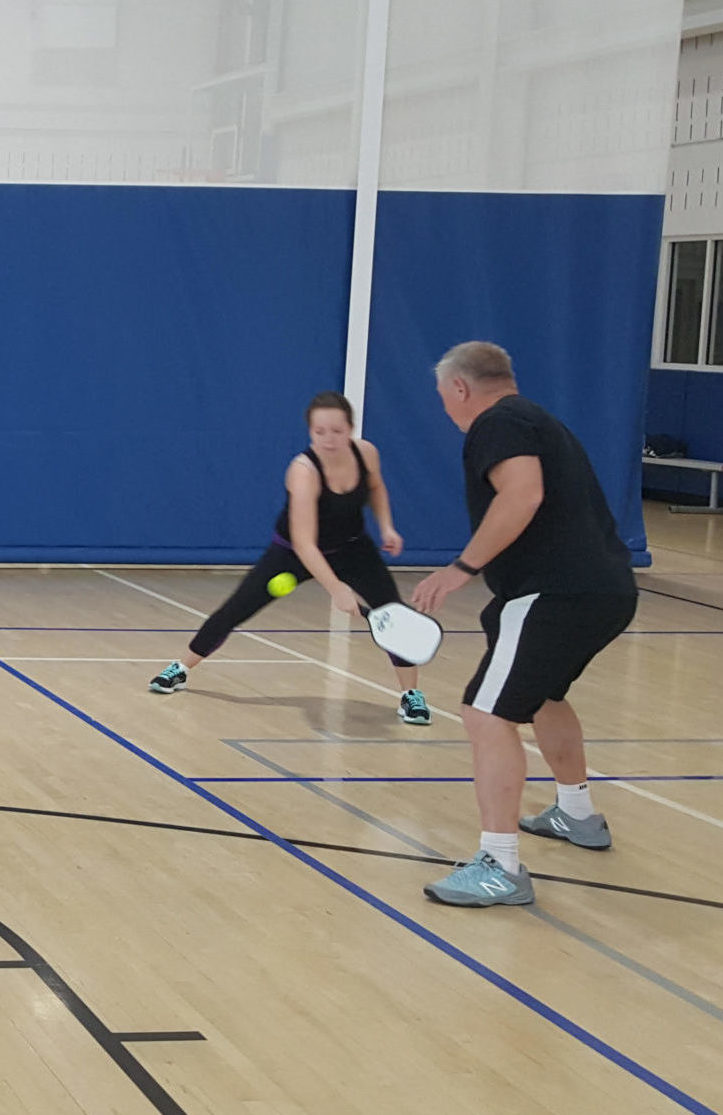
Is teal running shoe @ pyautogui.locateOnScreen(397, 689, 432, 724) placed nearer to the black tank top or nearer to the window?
the black tank top

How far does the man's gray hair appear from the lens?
14.2ft

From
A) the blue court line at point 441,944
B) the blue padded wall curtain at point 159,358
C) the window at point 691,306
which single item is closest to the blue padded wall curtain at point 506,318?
the blue padded wall curtain at point 159,358

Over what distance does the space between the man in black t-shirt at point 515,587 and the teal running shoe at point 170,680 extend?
260 centimetres

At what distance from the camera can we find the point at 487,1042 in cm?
348

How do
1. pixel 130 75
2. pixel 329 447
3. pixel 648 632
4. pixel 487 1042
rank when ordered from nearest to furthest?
pixel 487 1042
pixel 329 447
pixel 648 632
pixel 130 75

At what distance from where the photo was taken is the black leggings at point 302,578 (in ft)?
21.3

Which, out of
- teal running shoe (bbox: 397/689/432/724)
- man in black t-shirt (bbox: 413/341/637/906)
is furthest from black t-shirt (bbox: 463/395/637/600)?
teal running shoe (bbox: 397/689/432/724)

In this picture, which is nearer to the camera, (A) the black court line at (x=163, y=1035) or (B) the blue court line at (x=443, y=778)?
(A) the black court line at (x=163, y=1035)

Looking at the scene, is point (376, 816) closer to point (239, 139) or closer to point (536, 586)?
point (536, 586)

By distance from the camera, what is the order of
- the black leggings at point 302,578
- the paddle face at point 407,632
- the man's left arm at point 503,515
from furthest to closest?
the black leggings at point 302,578 < the paddle face at point 407,632 < the man's left arm at point 503,515

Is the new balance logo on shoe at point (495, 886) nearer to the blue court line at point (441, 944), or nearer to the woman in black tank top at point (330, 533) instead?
the blue court line at point (441, 944)

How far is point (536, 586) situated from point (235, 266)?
6.13 meters

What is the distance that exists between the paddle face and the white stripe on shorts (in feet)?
0.55

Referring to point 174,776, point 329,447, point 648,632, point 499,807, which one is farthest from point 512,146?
point 499,807
